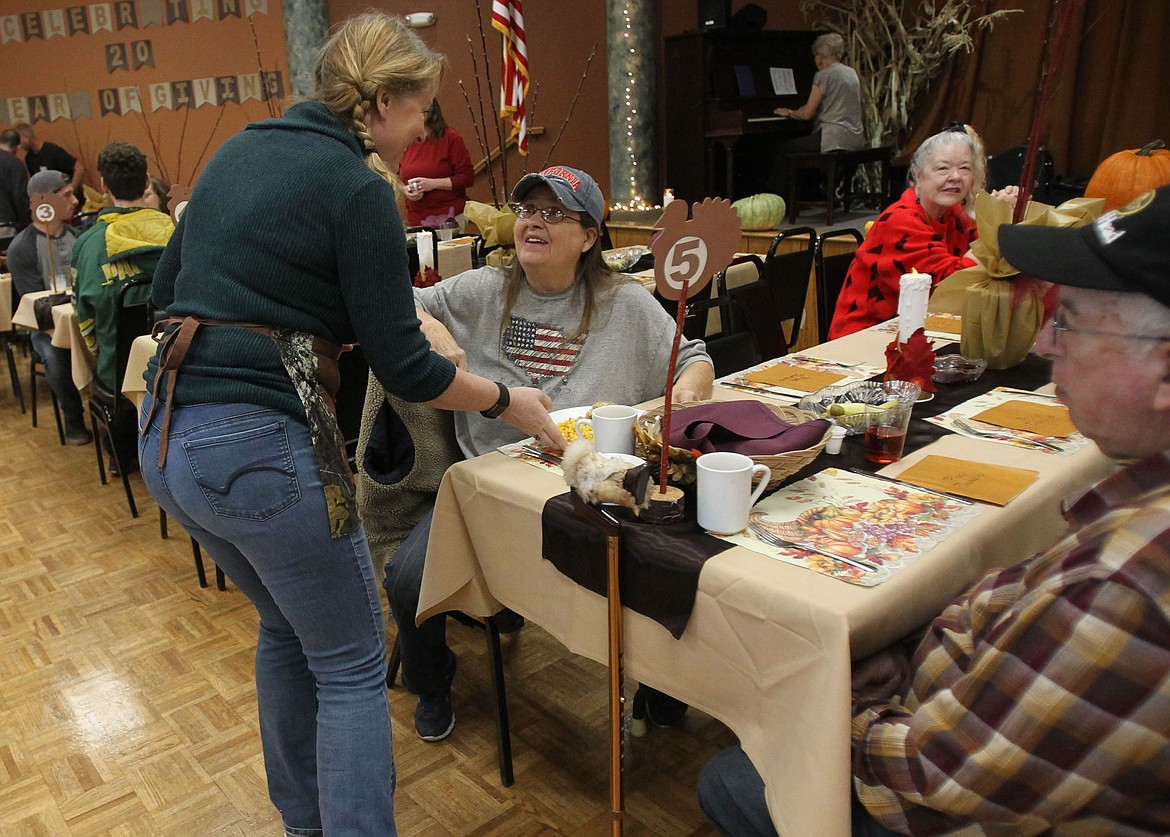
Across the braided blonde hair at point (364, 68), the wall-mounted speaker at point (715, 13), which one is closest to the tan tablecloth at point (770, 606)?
the braided blonde hair at point (364, 68)

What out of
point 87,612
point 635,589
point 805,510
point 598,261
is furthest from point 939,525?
point 87,612

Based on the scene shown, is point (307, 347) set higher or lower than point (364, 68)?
lower

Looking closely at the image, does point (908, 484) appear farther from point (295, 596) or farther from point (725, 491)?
point (295, 596)

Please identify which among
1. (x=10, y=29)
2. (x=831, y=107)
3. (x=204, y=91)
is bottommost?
(x=831, y=107)

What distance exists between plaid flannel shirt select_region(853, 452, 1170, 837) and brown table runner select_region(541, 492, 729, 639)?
337mm

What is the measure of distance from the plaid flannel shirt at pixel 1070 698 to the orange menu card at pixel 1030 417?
0.78m

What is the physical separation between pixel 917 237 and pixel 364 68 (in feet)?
6.04

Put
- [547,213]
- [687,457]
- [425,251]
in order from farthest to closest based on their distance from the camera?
[425,251], [547,213], [687,457]

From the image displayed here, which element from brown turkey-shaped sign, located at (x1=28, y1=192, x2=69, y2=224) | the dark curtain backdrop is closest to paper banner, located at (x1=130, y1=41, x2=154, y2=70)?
brown turkey-shaped sign, located at (x1=28, y1=192, x2=69, y2=224)

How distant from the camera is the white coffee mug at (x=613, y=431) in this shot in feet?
4.75

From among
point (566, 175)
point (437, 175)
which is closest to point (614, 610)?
point (566, 175)

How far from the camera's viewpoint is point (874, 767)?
3.17 feet

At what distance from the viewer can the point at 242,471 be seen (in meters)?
1.22

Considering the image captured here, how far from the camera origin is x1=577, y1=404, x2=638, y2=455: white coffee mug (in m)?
1.45
